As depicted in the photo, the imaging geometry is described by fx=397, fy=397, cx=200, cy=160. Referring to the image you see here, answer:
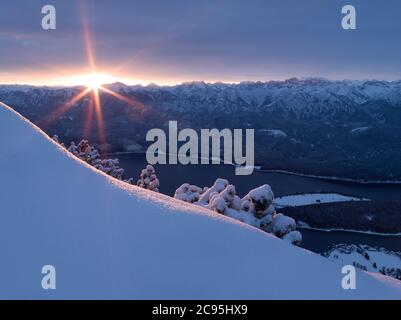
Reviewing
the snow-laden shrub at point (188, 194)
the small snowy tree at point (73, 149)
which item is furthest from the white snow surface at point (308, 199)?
the snow-laden shrub at point (188, 194)

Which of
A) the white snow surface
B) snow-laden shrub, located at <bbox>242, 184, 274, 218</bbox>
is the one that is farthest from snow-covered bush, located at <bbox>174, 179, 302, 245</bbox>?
the white snow surface

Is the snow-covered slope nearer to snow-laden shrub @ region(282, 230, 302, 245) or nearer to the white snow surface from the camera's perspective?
snow-laden shrub @ region(282, 230, 302, 245)

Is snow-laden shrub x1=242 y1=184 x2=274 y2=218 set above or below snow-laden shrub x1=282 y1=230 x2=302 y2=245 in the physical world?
above

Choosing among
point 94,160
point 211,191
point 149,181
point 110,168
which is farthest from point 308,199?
point 211,191

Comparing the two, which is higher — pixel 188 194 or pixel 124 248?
pixel 188 194

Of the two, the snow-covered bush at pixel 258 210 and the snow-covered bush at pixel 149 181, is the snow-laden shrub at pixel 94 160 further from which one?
the snow-covered bush at pixel 258 210

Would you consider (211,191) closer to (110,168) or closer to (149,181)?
(149,181)
